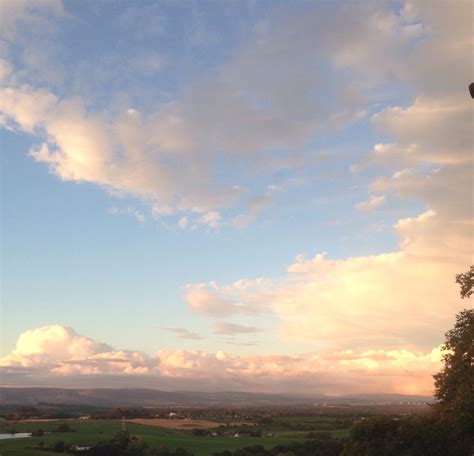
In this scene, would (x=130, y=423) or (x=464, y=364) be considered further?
(x=130, y=423)

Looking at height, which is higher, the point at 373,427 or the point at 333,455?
the point at 373,427

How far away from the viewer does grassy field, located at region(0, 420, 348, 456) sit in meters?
104

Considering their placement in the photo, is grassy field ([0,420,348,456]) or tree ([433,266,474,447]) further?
grassy field ([0,420,348,456])

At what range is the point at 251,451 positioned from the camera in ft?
308

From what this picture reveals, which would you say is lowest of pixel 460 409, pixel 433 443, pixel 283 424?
pixel 283 424

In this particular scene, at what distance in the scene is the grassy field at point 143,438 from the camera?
104300mm

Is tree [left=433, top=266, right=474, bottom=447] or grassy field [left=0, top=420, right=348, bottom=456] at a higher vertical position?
tree [left=433, top=266, right=474, bottom=447]

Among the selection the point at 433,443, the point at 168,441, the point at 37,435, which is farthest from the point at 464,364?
the point at 37,435

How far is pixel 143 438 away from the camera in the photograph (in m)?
119

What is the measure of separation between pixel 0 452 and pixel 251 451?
44587 millimetres

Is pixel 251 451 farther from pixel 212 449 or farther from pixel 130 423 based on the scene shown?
pixel 130 423

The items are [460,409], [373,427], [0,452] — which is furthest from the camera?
[0,452]

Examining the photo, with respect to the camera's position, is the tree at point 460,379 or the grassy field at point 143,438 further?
the grassy field at point 143,438

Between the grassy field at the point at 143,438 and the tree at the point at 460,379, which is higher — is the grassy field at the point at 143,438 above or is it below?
below
